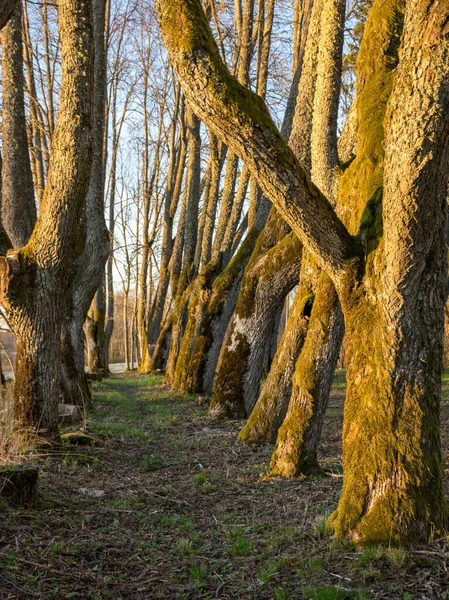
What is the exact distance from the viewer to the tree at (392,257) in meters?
3.89

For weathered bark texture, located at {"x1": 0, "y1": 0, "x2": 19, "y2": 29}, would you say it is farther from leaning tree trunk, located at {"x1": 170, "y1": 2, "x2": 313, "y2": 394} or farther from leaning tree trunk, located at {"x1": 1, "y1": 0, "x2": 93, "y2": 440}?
leaning tree trunk, located at {"x1": 170, "y1": 2, "x2": 313, "y2": 394}

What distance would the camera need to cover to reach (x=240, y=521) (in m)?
5.04

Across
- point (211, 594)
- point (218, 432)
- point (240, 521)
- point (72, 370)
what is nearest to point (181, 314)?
point (72, 370)

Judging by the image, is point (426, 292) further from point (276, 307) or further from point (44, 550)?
point (276, 307)

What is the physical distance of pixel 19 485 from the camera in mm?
4754

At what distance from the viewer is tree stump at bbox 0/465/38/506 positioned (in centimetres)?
470

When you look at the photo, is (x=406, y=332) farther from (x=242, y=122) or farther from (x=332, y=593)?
(x=242, y=122)

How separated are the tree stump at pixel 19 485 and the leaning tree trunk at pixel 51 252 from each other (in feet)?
6.87

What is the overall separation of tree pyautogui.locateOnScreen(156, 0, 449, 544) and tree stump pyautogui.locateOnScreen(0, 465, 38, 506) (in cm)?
246

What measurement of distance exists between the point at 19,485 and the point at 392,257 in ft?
11.3

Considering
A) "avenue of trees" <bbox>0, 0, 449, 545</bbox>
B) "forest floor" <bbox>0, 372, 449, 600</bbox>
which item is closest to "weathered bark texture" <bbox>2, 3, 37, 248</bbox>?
"avenue of trees" <bbox>0, 0, 449, 545</bbox>

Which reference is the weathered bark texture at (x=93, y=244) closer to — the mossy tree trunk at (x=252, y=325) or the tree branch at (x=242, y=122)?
the mossy tree trunk at (x=252, y=325)

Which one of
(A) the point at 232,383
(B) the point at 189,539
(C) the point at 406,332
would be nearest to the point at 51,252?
(B) the point at 189,539

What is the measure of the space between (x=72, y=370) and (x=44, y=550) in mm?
7143
